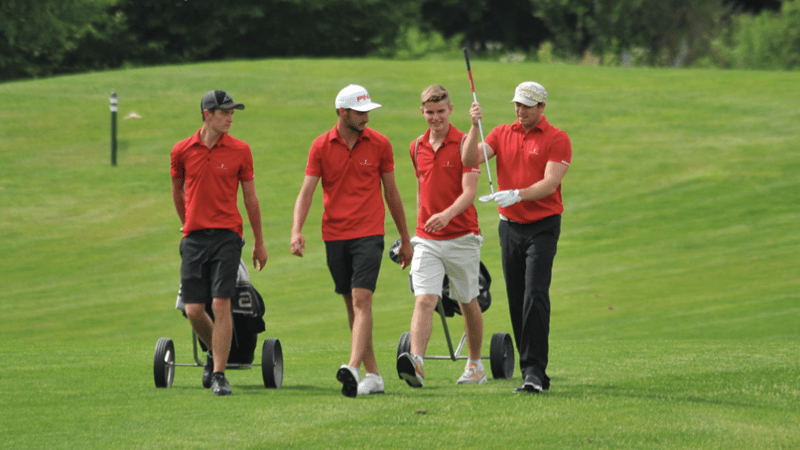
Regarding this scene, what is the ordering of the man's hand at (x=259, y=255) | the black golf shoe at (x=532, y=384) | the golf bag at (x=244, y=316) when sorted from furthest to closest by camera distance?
the golf bag at (x=244, y=316) → the man's hand at (x=259, y=255) → the black golf shoe at (x=532, y=384)

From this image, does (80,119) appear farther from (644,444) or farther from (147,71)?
(644,444)

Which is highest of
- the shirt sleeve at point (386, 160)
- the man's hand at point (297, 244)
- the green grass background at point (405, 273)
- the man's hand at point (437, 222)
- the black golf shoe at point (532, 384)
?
the shirt sleeve at point (386, 160)

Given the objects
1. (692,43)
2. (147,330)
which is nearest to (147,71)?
(147,330)

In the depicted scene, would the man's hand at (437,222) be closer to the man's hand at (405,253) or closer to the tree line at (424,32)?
the man's hand at (405,253)

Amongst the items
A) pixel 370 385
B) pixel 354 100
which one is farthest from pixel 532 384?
pixel 354 100

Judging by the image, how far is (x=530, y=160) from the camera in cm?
791

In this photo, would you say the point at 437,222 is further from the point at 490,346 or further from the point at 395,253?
the point at 490,346

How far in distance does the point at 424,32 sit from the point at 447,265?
185ft

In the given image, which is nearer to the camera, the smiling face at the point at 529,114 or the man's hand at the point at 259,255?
the smiling face at the point at 529,114

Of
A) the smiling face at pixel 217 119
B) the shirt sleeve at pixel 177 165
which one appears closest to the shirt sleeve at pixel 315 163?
the smiling face at pixel 217 119

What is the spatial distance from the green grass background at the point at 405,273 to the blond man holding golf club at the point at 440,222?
595 millimetres

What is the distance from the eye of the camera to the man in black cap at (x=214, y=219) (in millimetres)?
8031

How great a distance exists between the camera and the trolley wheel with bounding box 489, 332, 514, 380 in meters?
8.98

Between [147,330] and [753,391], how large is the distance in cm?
861
